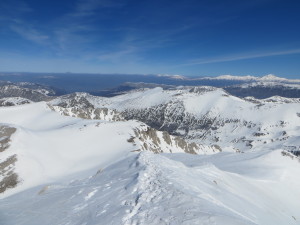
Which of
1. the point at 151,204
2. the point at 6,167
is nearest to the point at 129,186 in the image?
the point at 151,204

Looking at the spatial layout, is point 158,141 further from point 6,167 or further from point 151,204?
point 151,204

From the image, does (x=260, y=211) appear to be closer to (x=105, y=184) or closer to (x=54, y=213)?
(x=105, y=184)

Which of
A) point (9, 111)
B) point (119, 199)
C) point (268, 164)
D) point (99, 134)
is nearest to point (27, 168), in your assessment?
point (99, 134)

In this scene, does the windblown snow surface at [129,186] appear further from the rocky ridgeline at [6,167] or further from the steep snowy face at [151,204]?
the rocky ridgeline at [6,167]

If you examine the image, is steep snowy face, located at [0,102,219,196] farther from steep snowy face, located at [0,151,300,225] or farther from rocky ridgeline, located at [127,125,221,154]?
steep snowy face, located at [0,151,300,225]

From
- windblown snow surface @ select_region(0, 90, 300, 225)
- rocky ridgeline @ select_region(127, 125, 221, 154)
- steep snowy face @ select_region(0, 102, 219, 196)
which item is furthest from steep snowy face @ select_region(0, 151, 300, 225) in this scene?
rocky ridgeline @ select_region(127, 125, 221, 154)

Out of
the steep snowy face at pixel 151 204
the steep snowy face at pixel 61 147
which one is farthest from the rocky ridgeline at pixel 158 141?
the steep snowy face at pixel 151 204
